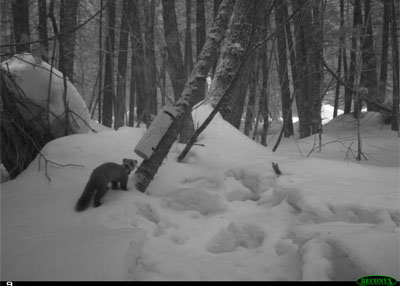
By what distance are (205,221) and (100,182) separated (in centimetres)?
128

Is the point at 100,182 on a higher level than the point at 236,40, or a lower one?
lower

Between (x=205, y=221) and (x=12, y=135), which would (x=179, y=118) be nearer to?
(x=205, y=221)

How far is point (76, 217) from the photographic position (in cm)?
326

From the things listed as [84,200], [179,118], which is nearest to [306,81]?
[179,118]

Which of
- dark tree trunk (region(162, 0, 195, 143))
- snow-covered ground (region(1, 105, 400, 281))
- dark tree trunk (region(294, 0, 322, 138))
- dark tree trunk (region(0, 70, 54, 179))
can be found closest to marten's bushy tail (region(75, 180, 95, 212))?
snow-covered ground (region(1, 105, 400, 281))

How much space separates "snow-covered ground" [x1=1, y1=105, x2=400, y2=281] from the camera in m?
2.30

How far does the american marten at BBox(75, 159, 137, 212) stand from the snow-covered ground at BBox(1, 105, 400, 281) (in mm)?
120

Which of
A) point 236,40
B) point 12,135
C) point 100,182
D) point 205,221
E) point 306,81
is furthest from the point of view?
point 306,81

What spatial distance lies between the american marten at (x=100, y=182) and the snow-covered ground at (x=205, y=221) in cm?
12

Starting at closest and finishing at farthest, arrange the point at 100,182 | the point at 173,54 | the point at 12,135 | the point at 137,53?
1. the point at 100,182
2. the point at 12,135
3. the point at 173,54
4. the point at 137,53

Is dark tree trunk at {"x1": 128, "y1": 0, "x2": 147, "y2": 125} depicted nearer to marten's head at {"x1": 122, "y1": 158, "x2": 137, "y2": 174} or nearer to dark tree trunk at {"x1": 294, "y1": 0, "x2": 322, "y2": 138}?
marten's head at {"x1": 122, "y1": 158, "x2": 137, "y2": 174}

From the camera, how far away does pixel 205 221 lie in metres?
3.71

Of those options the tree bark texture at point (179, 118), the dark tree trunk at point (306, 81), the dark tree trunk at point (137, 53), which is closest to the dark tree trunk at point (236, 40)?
the tree bark texture at point (179, 118)

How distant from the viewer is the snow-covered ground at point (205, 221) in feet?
7.54
